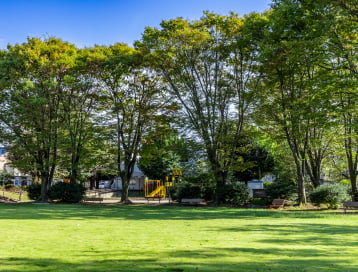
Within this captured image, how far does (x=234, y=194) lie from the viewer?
2838 cm

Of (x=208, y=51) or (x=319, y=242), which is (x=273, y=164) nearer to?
(x=208, y=51)

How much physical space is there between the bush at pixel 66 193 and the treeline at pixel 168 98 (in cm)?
97

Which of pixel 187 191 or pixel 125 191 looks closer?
pixel 187 191

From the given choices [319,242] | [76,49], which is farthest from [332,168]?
[319,242]

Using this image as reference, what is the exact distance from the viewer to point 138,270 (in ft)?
18.4

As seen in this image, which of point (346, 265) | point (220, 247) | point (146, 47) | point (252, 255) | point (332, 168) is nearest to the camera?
point (346, 265)

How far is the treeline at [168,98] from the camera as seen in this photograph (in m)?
25.8

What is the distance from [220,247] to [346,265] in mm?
2692

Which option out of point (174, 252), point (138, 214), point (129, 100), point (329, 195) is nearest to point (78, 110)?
point (129, 100)

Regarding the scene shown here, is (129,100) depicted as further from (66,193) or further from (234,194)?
(234,194)

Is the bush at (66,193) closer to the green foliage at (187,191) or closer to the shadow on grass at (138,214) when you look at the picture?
the green foliage at (187,191)

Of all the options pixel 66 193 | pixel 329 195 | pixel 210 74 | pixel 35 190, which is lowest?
pixel 329 195

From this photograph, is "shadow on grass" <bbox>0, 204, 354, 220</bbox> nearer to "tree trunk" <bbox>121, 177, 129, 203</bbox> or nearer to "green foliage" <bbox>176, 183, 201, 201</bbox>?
"green foliage" <bbox>176, 183, 201, 201</bbox>

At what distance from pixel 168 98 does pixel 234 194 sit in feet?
32.0
